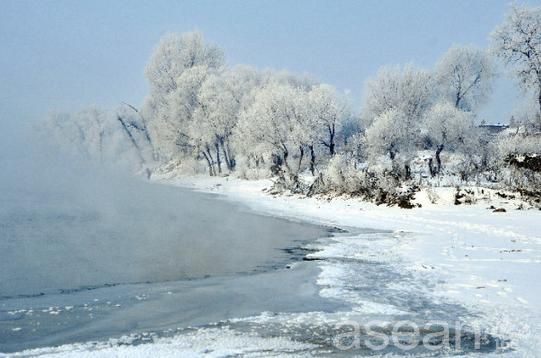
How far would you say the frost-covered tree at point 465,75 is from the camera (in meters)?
55.1

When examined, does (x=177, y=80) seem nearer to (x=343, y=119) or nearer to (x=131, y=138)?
(x=343, y=119)

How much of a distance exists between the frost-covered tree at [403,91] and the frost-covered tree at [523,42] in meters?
21.3

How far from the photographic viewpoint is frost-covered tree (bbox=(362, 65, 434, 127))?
53.8m

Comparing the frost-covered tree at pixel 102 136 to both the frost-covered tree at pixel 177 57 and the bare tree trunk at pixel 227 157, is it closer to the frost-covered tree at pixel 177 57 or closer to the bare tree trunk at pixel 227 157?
the frost-covered tree at pixel 177 57

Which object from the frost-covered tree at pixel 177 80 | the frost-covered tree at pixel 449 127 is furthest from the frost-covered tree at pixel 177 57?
the frost-covered tree at pixel 449 127

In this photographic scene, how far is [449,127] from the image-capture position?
4612 centimetres

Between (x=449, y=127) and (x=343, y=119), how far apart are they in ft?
47.5

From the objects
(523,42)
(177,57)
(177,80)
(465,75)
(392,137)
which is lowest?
(392,137)

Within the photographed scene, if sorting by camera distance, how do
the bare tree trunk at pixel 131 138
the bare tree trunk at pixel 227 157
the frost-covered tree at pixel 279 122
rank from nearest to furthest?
the frost-covered tree at pixel 279 122 < the bare tree trunk at pixel 227 157 < the bare tree trunk at pixel 131 138

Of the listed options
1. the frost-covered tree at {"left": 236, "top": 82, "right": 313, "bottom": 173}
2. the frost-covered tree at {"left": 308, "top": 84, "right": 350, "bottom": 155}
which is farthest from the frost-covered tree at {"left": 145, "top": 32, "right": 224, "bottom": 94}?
the frost-covered tree at {"left": 308, "top": 84, "right": 350, "bottom": 155}

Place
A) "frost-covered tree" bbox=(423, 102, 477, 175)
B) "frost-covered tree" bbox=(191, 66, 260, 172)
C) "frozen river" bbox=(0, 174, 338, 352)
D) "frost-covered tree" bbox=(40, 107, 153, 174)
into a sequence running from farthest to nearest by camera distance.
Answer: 1. "frost-covered tree" bbox=(40, 107, 153, 174)
2. "frost-covered tree" bbox=(191, 66, 260, 172)
3. "frost-covered tree" bbox=(423, 102, 477, 175)
4. "frozen river" bbox=(0, 174, 338, 352)

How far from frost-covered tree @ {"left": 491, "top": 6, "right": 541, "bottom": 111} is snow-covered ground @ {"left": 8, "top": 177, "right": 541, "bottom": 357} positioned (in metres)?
13.9

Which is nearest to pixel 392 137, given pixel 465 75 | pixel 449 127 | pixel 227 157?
pixel 449 127

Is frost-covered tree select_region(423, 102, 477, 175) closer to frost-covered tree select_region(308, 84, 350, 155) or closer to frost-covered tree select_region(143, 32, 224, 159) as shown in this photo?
frost-covered tree select_region(308, 84, 350, 155)
